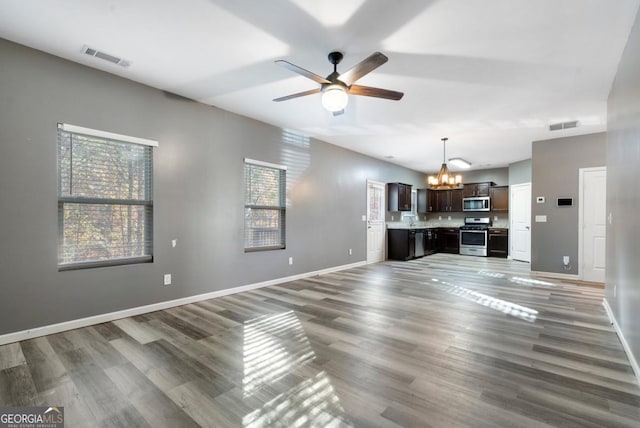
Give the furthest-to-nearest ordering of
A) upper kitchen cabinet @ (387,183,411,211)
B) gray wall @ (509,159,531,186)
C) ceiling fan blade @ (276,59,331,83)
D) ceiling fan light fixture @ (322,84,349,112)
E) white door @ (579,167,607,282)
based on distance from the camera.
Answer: upper kitchen cabinet @ (387,183,411,211) → gray wall @ (509,159,531,186) → white door @ (579,167,607,282) → ceiling fan light fixture @ (322,84,349,112) → ceiling fan blade @ (276,59,331,83)

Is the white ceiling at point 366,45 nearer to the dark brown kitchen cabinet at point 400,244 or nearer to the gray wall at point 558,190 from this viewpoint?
the gray wall at point 558,190

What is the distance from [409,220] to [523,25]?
7.55 meters

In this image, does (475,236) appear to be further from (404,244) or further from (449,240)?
(404,244)

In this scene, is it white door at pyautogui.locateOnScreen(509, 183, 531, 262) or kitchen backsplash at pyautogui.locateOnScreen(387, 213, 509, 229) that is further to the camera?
kitchen backsplash at pyautogui.locateOnScreen(387, 213, 509, 229)

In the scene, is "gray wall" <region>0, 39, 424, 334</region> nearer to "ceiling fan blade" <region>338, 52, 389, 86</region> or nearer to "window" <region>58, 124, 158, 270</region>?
"window" <region>58, 124, 158, 270</region>

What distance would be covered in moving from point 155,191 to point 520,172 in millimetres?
8679

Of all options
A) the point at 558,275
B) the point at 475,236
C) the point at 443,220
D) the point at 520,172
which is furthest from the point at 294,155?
the point at 443,220

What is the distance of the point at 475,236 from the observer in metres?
9.12

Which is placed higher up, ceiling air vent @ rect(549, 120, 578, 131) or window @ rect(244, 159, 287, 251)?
ceiling air vent @ rect(549, 120, 578, 131)

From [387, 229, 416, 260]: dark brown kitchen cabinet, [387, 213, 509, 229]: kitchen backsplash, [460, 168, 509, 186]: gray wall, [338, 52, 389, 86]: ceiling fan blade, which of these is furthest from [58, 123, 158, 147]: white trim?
[460, 168, 509, 186]: gray wall

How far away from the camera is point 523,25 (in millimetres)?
2430

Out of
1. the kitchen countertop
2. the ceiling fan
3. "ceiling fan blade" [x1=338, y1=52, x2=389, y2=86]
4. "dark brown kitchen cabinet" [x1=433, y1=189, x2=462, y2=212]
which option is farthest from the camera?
"dark brown kitchen cabinet" [x1=433, y1=189, x2=462, y2=212]

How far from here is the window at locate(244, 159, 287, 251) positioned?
4820 mm

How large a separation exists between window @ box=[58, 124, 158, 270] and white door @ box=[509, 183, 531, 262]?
8627 mm
